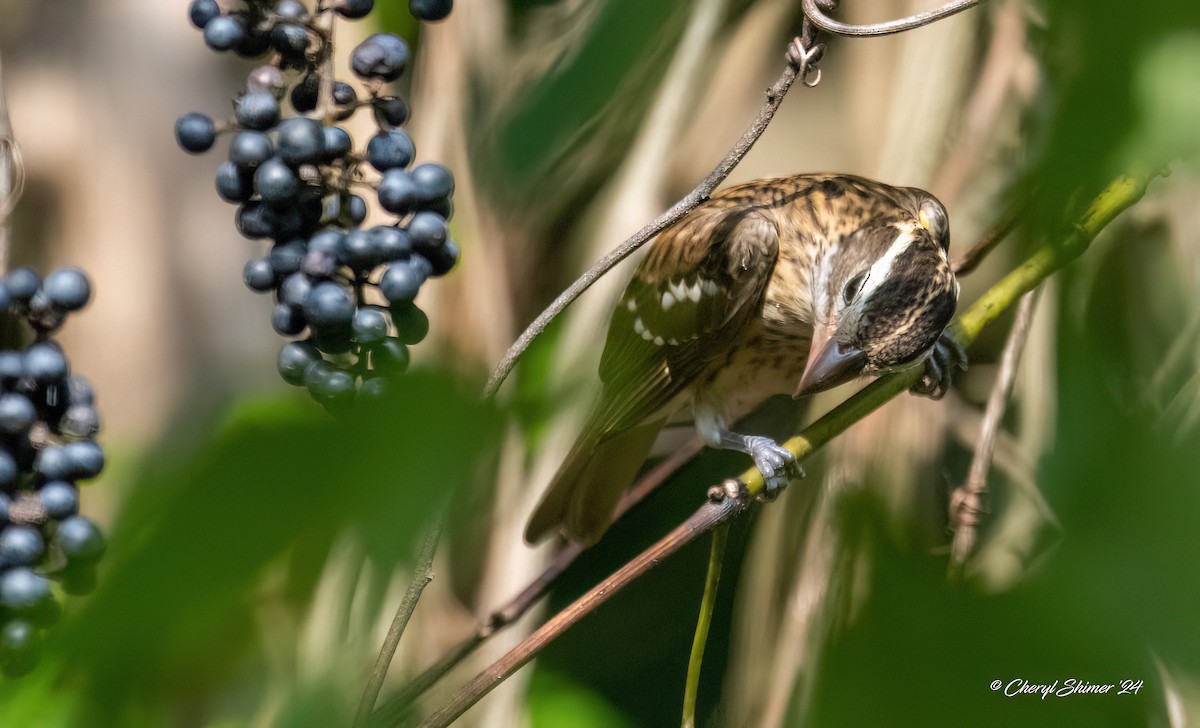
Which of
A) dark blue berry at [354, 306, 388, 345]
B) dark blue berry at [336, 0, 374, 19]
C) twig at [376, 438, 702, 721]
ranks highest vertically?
dark blue berry at [336, 0, 374, 19]

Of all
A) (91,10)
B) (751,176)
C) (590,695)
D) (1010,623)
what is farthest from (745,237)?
(1010,623)

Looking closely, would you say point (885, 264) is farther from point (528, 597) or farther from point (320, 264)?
point (320, 264)

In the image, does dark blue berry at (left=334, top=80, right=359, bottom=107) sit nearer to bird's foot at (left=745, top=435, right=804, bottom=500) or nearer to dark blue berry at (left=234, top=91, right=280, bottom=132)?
dark blue berry at (left=234, top=91, right=280, bottom=132)

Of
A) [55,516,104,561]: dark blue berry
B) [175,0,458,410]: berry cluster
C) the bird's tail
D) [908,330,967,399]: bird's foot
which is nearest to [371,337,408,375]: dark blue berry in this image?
[175,0,458,410]: berry cluster

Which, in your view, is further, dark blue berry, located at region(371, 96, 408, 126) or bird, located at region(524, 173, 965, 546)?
bird, located at region(524, 173, 965, 546)

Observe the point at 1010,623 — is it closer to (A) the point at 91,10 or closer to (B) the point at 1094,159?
(B) the point at 1094,159

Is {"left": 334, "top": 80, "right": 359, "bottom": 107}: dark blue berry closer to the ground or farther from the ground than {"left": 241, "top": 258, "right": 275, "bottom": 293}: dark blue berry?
farther from the ground
